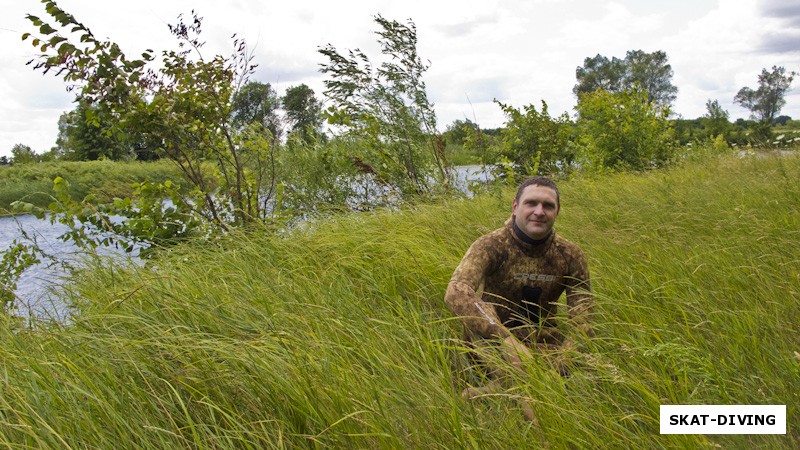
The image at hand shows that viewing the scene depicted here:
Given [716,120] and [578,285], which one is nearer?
[578,285]

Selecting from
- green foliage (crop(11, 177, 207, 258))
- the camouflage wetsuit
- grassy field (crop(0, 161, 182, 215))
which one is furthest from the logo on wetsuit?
grassy field (crop(0, 161, 182, 215))

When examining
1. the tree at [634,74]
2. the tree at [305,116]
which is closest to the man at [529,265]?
the tree at [305,116]

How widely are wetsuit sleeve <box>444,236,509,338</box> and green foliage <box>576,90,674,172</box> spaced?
9.55 m

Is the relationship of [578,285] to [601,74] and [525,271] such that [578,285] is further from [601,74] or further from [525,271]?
[601,74]

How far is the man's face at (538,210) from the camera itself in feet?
10.8

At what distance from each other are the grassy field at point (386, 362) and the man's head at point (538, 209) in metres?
0.48

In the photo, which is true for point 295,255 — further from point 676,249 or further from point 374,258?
point 676,249

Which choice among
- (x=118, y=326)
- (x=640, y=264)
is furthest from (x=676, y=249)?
(x=118, y=326)

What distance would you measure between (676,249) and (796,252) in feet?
2.13

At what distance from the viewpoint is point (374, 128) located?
9.25m

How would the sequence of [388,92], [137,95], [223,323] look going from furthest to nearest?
[388,92], [137,95], [223,323]

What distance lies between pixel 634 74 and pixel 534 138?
71.4m

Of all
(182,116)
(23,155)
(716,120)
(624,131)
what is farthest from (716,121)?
(23,155)

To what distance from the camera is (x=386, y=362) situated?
247 centimetres
